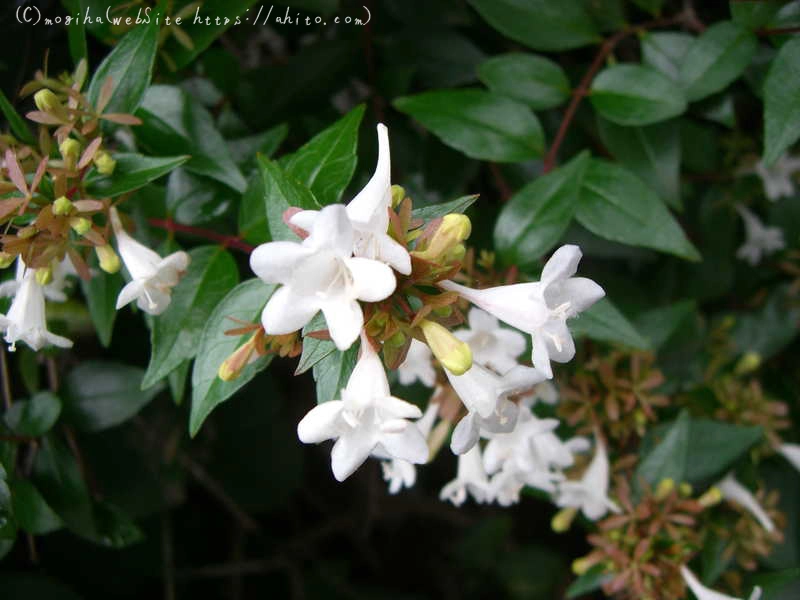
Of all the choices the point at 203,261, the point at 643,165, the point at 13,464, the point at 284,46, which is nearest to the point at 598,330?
the point at 643,165

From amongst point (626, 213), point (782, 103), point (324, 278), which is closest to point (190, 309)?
point (324, 278)

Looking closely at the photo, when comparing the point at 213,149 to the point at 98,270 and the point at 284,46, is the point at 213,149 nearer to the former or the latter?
the point at 98,270

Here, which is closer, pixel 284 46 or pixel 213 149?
pixel 213 149

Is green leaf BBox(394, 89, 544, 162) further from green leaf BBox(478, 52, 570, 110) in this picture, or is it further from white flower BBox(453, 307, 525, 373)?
white flower BBox(453, 307, 525, 373)

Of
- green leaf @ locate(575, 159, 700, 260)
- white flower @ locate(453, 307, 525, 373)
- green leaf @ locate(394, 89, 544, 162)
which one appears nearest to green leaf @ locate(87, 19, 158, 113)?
green leaf @ locate(394, 89, 544, 162)

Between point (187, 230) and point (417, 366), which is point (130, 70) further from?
point (417, 366)

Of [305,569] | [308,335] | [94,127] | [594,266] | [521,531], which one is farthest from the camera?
[521,531]

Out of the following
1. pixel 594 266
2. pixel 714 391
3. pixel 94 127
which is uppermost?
pixel 94 127

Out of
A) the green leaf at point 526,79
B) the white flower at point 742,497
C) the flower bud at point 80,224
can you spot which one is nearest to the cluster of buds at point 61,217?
the flower bud at point 80,224
